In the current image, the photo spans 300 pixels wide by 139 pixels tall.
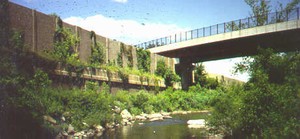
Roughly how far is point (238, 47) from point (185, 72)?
412 inches

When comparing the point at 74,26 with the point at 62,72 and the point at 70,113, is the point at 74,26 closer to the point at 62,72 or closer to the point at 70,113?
the point at 62,72

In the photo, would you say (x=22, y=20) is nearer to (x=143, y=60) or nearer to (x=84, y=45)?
(x=84, y=45)

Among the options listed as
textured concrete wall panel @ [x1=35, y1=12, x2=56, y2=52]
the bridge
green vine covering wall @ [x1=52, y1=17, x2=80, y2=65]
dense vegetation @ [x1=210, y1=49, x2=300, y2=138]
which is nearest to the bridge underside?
the bridge

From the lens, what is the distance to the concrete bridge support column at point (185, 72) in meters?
49.6

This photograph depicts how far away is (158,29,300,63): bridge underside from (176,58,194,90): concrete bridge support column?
0.69 m

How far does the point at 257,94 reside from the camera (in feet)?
36.7

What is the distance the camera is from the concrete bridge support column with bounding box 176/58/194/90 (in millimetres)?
49594

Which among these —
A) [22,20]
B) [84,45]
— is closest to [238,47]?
[84,45]

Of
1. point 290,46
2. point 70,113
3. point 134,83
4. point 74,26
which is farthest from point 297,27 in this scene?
point 70,113

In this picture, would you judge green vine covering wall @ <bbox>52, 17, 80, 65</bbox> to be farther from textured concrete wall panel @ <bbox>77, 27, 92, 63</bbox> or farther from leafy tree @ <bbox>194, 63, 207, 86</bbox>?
leafy tree @ <bbox>194, 63, 207, 86</bbox>

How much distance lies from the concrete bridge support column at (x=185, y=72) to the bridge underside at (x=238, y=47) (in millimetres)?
694

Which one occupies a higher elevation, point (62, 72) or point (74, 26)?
point (74, 26)

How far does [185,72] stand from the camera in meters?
50.1

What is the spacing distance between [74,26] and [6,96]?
1471cm
